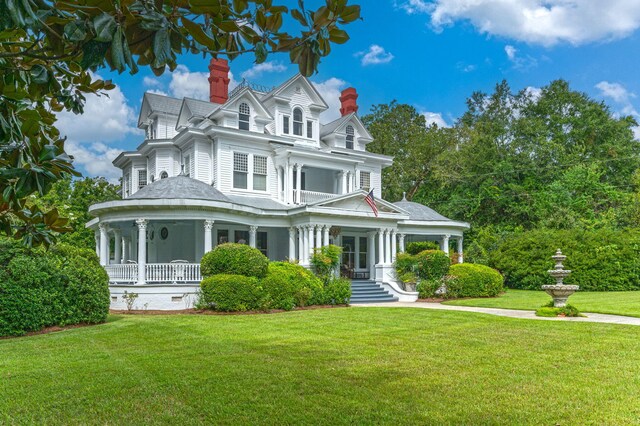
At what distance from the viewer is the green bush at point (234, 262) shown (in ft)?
56.1

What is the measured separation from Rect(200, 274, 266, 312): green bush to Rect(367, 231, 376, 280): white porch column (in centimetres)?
953

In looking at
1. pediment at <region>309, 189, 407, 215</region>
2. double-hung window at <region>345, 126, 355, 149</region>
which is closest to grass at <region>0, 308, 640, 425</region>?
pediment at <region>309, 189, 407, 215</region>

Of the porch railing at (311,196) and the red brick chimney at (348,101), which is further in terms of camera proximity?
the red brick chimney at (348,101)

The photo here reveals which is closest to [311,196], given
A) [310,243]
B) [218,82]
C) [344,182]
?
[344,182]

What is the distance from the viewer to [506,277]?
28.3 m

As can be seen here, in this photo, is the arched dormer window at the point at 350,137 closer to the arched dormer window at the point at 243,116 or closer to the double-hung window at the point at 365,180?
the double-hung window at the point at 365,180

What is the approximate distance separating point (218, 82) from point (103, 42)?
93.9 feet

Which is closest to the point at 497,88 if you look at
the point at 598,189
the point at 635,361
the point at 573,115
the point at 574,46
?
the point at 573,115

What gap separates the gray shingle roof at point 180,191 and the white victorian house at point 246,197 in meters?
0.07

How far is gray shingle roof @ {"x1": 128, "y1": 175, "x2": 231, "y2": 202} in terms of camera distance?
63.6 feet

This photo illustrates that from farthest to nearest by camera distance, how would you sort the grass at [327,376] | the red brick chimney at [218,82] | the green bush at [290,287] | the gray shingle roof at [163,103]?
the red brick chimney at [218,82] < the gray shingle roof at [163,103] < the green bush at [290,287] < the grass at [327,376]

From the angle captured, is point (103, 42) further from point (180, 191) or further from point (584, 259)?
point (584, 259)

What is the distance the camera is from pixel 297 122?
2709 centimetres

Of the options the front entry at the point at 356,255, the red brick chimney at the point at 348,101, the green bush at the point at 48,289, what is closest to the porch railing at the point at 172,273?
the green bush at the point at 48,289
